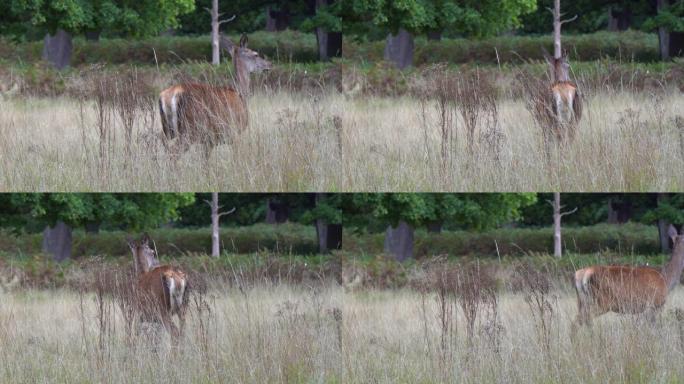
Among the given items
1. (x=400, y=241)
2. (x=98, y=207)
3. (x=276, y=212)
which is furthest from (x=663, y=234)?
(x=98, y=207)

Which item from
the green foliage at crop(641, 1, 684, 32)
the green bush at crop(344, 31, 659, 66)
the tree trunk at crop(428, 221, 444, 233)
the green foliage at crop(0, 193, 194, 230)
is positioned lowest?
the tree trunk at crop(428, 221, 444, 233)

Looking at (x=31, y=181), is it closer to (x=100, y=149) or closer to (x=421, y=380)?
(x=100, y=149)

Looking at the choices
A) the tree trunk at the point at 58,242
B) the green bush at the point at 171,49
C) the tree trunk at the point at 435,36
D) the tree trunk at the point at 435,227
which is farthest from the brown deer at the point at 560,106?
the tree trunk at the point at 58,242

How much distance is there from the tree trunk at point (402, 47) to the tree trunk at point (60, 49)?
8.97 feet

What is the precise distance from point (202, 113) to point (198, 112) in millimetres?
74

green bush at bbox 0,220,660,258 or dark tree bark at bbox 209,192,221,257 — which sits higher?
dark tree bark at bbox 209,192,221,257

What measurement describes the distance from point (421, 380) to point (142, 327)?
182 cm

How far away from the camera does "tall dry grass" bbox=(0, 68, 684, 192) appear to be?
914cm

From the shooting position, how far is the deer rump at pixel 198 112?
977cm

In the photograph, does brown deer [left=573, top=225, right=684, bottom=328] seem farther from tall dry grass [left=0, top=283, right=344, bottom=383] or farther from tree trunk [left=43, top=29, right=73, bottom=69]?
tree trunk [left=43, top=29, right=73, bottom=69]

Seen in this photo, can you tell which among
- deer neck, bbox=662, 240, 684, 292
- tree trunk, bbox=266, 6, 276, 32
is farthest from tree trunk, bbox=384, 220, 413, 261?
tree trunk, bbox=266, 6, 276, 32

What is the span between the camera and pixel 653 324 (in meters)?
8.46

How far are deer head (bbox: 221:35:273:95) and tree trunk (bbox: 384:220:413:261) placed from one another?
65.2 inches

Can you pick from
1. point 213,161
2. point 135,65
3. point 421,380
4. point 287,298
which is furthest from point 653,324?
point 135,65
